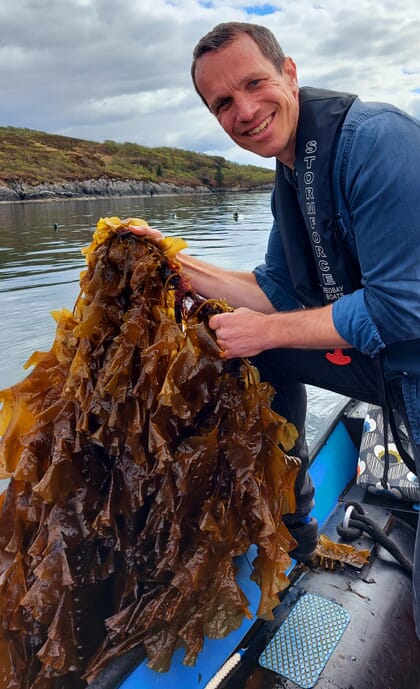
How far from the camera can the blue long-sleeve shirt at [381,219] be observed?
1447 millimetres

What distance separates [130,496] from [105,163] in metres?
76.8

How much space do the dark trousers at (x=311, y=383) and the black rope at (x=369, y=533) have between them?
39 cm

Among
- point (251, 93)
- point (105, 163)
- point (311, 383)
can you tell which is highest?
point (105, 163)

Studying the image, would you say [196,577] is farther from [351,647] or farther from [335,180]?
[335,180]

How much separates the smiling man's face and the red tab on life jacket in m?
0.75

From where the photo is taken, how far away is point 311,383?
201 centimetres

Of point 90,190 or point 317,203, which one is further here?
Answer: point 90,190

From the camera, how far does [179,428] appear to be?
1.54m

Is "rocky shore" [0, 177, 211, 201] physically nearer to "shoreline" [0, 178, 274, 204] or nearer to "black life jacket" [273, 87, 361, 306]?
"shoreline" [0, 178, 274, 204]

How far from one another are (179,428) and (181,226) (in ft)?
78.0

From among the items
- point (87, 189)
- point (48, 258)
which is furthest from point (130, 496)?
point (87, 189)

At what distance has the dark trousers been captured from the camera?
175 centimetres

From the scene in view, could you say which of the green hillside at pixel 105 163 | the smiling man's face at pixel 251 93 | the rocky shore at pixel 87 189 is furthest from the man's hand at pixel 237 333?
the green hillside at pixel 105 163

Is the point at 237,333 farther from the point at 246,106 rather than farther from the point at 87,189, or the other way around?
the point at 87,189
